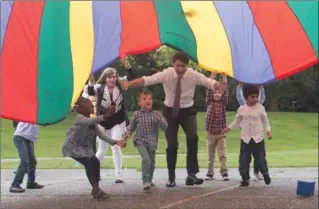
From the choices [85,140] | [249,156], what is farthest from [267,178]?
[85,140]

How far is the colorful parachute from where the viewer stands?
5.98 m

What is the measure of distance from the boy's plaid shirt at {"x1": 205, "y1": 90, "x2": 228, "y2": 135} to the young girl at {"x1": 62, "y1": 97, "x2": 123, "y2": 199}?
185 centimetres

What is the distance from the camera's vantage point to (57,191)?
7.34 meters

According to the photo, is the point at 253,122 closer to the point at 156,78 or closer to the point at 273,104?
the point at 156,78

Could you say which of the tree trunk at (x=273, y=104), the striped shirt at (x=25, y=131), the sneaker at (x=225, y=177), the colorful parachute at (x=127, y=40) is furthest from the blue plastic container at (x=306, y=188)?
the tree trunk at (x=273, y=104)

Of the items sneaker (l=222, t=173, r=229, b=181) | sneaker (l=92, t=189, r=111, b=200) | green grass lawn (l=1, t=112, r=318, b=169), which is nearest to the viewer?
sneaker (l=92, t=189, r=111, b=200)

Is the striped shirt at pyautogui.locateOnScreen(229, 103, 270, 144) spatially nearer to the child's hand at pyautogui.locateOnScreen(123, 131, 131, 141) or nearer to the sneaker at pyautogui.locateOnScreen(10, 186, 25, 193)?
the child's hand at pyautogui.locateOnScreen(123, 131, 131, 141)

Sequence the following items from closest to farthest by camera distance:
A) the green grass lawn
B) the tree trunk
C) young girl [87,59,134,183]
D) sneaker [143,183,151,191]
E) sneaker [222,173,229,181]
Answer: sneaker [143,183,151,191]
young girl [87,59,134,183]
sneaker [222,173,229,181]
the green grass lawn
the tree trunk

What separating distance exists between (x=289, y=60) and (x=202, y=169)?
3.85m

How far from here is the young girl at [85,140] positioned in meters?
6.39

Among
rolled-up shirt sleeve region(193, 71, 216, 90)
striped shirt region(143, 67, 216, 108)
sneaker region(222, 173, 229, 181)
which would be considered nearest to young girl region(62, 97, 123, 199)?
striped shirt region(143, 67, 216, 108)

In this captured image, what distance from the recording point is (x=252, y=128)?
7176mm

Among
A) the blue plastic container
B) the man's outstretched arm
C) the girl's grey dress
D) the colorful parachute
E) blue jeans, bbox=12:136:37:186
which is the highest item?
the colorful parachute

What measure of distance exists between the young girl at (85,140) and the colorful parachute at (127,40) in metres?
0.50
